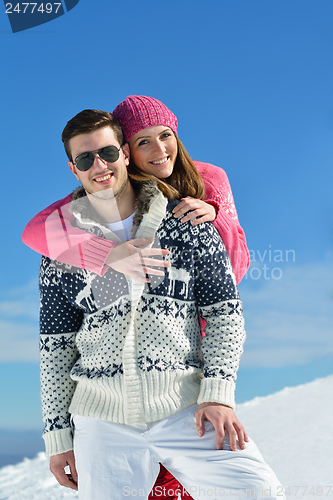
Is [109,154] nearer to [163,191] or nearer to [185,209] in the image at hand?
[163,191]

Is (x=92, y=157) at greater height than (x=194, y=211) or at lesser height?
greater

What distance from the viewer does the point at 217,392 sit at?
1.44m

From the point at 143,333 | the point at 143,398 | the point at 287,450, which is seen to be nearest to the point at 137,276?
the point at 143,333

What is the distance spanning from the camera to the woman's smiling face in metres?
2.00

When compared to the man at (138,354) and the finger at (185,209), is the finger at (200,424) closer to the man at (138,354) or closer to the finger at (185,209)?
the man at (138,354)

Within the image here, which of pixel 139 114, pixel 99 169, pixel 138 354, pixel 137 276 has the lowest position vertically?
pixel 138 354

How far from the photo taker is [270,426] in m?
4.25

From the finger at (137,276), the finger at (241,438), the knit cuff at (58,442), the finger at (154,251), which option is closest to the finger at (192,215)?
the finger at (154,251)

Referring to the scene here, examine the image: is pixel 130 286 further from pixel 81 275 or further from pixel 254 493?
pixel 254 493

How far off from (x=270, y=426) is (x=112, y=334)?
11.0 ft

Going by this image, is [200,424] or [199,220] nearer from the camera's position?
[200,424]

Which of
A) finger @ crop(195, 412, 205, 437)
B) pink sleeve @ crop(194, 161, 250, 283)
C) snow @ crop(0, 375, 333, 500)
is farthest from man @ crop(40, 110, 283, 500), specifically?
snow @ crop(0, 375, 333, 500)

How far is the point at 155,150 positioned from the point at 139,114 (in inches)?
8.5

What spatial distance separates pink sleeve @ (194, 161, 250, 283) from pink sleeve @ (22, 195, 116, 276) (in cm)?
64
